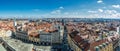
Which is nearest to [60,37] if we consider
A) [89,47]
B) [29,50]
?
[29,50]

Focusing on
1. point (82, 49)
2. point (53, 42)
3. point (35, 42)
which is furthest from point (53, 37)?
point (82, 49)

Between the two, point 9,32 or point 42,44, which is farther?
point 9,32

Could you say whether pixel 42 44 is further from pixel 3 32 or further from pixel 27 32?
pixel 3 32

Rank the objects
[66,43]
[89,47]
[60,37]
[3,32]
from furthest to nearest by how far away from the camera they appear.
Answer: [3,32] → [60,37] → [66,43] → [89,47]

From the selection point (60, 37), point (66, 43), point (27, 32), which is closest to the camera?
point (66, 43)

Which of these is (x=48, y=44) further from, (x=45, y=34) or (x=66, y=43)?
(x=66, y=43)

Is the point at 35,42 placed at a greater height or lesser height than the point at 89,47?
lesser

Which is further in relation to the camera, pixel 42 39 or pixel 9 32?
pixel 9 32

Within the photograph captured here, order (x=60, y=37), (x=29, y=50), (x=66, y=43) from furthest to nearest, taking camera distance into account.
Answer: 1. (x=60, y=37)
2. (x=66, y=43)
3. (x=29, y=50)

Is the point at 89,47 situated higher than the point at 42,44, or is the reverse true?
the point at 89,47
